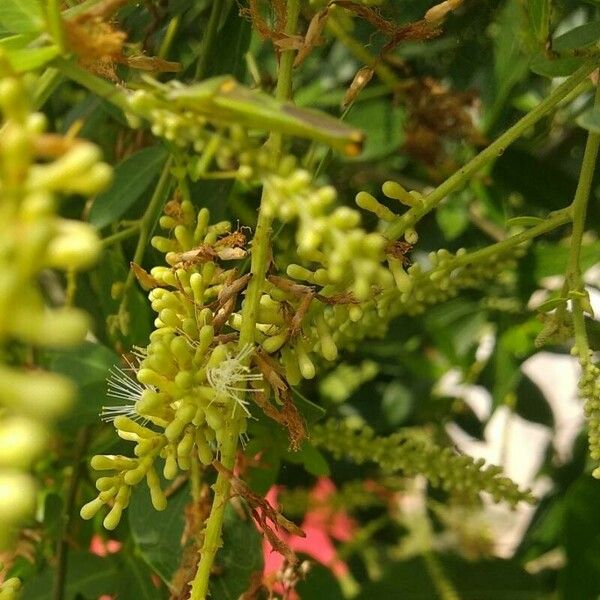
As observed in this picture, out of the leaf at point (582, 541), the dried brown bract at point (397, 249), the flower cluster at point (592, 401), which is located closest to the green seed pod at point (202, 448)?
the dried brown bract at point (397, 249)

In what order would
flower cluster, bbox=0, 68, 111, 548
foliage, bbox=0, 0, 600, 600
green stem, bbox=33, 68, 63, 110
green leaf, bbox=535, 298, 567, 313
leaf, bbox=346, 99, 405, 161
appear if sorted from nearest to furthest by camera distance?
flower cluster, bbox=0, 68, 111, 548, foliage, bbox=0, 0, 600, 600, green stem, bbox=33, 68, 63, 110, green leaf, bbox=535, 298, 567, 313, leaf, bbox=346, 99, 405, 161

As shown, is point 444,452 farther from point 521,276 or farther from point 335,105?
point 335,105

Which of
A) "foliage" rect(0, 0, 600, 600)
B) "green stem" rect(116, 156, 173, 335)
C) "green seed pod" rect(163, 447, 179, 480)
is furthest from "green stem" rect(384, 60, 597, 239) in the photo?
"green stem" rect(116, 156, 173, 335)

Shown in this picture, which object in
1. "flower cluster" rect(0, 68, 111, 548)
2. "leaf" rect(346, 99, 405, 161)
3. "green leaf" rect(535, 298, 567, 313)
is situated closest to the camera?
"flower cluster" rect(0, 68, 111, 548)

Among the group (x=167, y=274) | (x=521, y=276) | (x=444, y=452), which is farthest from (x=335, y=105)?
(x=167, y=274)

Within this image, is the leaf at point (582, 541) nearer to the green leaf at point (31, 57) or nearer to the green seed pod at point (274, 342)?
the green seed pod at point (274, 342)

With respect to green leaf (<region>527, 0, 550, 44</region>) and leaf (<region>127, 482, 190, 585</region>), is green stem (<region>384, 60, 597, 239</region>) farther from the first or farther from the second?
leaf (<region>127, 482, 190, 585</region>)
